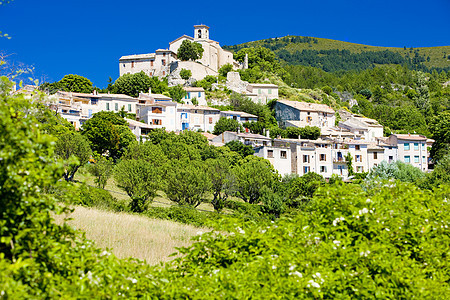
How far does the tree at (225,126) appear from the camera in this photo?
74750 millimetres

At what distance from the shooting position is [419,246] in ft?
25.1

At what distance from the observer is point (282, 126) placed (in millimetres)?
83750

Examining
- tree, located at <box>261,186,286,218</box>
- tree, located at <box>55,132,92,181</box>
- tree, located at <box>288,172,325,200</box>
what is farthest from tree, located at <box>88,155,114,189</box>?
tree, located at <box>288,172,325,200</box>

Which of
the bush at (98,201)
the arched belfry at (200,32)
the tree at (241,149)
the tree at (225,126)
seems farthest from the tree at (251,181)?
the arched belfry at (200,32)

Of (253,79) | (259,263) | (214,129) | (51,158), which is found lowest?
(259,263)

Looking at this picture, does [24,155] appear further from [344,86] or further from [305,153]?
[344,86]

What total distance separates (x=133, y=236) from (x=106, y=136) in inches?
1601

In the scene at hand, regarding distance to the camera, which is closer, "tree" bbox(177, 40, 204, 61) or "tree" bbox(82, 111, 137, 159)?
"tree" bbox(82, 111, 137, 159)

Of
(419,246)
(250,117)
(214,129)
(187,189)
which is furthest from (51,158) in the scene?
(250,117)

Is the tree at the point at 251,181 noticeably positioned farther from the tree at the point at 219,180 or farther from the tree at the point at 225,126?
the tree at the point at 225,126

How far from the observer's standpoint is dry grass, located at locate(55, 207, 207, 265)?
39.7 ft

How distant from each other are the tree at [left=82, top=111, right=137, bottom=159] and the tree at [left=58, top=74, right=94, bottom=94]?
27.7m

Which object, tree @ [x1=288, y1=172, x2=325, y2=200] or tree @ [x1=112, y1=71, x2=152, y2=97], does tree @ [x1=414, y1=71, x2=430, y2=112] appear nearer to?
tree @ [x1=112, y1=71, x2=152, y2=97]

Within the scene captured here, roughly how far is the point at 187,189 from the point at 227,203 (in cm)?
713
